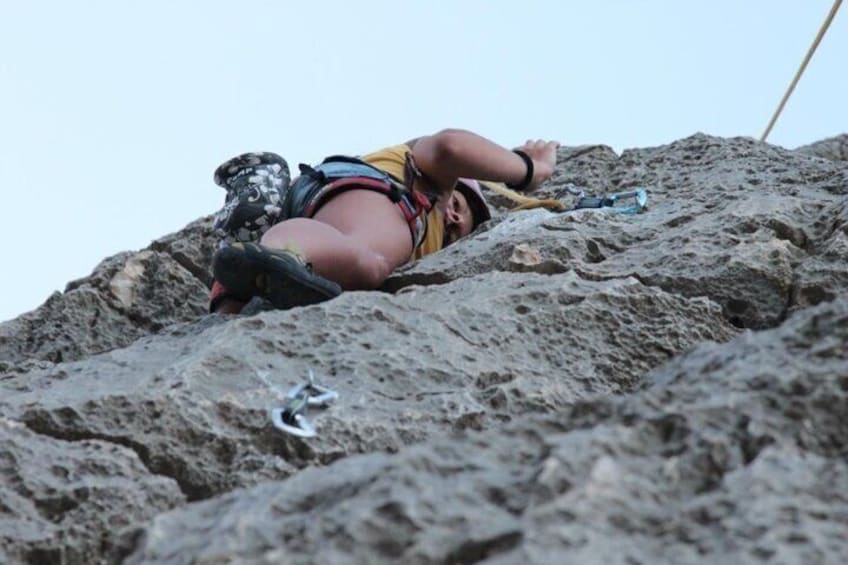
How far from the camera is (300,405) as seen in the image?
2148 millimetres

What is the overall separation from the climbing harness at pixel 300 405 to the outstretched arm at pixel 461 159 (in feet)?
4.06

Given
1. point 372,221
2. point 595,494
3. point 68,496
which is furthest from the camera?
point 372,221

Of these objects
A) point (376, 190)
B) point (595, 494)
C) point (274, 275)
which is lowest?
point (595, 494)

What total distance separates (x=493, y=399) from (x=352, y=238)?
0.94 metres

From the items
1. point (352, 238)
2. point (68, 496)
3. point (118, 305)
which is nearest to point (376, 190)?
point (352, 238)

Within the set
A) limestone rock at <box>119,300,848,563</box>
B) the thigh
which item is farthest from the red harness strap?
limestone rock at <box>119,300,848,563</box>

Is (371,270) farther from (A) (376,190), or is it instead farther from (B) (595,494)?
(B) (595,494)

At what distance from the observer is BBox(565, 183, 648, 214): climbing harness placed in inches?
137

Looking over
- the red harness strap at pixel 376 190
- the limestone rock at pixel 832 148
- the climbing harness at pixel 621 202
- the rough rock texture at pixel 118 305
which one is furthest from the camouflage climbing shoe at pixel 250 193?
the limestone rock at pixel 832 148

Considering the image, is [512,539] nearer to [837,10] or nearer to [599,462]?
[599,462]

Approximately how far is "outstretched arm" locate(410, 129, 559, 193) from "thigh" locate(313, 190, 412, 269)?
18cm

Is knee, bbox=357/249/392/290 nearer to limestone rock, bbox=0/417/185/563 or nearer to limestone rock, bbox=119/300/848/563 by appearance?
limestone rock, bbox=0/417/185/563

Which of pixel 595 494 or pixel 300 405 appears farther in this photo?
pixel 300 405

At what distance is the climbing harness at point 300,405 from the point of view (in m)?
2.10
